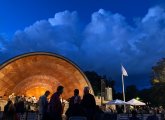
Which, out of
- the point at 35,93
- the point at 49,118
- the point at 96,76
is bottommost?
the point at 49,118

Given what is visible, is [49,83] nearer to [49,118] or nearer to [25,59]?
[25,59]

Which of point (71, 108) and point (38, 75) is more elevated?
point (38, 75)

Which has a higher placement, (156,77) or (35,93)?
(156,77)

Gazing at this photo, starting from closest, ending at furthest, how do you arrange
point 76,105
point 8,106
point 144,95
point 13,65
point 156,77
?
1. point 76,105
2. point 8,106
3. point 13,65
4. point 156,77
5. point 144,95

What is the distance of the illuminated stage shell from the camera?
114ft

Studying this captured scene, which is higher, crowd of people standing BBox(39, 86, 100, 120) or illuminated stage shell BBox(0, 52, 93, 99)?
illuminated stage shell BBox(0, 52, 93, 99)

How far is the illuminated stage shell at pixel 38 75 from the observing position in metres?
34.8

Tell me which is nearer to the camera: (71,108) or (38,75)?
(71,108)

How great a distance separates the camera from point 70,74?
36656 millimetres

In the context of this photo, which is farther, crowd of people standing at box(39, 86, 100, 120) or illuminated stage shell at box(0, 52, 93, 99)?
illuminated stage shell at box(0, 52, 93, 99)

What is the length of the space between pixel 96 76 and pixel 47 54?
5124cm

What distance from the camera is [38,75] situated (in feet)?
123

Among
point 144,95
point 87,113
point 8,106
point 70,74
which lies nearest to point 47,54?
point 70,74

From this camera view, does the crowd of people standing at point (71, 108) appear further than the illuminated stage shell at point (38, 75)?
No
